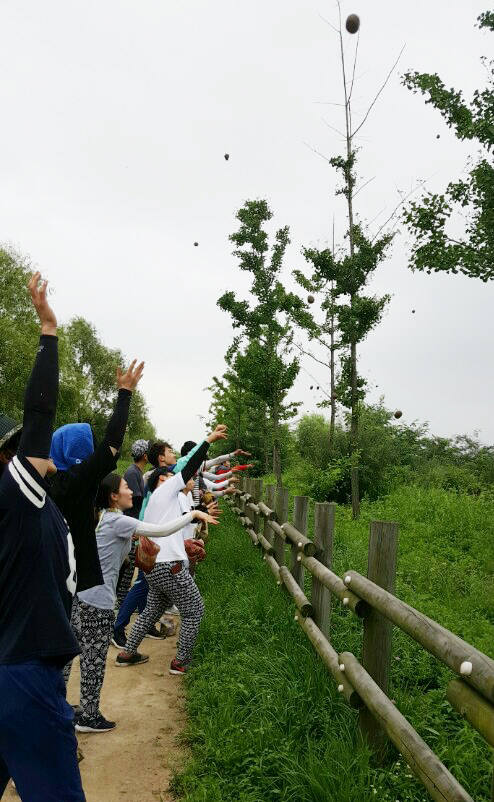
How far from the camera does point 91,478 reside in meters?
3.03

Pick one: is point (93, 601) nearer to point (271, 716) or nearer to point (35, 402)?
point (271, 716)

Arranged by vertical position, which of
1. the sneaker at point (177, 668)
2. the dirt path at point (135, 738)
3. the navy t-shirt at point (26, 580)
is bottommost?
the dirt path at point (135, 738)

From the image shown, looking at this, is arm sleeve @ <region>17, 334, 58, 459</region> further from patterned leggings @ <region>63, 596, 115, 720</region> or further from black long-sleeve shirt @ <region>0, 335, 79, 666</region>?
patterned leggings @ <region>63, 596, 115, 720</region>

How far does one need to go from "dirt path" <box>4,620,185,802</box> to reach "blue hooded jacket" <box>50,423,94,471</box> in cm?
183

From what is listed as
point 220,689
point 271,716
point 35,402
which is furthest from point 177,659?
point 35,402

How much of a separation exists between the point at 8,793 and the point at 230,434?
27406mm

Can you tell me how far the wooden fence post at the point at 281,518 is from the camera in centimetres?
743

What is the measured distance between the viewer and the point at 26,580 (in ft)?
6.98

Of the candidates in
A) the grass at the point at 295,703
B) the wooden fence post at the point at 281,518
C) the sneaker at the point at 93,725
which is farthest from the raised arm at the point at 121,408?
the wooden fence post at the point at 281,518

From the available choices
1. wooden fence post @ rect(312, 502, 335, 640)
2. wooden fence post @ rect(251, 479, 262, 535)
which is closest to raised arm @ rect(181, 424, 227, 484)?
wooden fence post @ rect(312, 502, 335, 640)

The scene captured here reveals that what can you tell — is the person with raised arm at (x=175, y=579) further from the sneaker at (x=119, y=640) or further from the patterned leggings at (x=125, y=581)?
the patterned leggings at (x=125, y=581)

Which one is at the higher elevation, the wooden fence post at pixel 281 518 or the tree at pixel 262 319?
the tree at pixel 262 319

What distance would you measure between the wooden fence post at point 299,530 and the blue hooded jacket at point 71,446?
3175 millimetres

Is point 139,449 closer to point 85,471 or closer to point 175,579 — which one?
point 175,579
